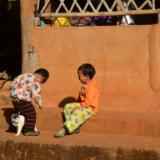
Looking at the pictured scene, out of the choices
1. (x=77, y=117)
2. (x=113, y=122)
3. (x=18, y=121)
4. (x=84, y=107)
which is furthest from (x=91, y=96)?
(x=18, y=121)

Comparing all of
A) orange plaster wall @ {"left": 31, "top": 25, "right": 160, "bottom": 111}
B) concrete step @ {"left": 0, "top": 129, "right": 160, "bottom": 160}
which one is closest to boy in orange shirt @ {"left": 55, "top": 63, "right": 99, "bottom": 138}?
concrete step @ {"left": 0, "top": 129, "right": 160, "bottom": 160}

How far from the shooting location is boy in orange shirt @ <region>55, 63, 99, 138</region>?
7.25 m

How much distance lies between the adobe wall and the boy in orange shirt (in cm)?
63

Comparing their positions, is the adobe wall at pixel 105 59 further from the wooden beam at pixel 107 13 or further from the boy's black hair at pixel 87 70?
the boy's black hair at pixel 87 70

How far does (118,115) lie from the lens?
24.6ft

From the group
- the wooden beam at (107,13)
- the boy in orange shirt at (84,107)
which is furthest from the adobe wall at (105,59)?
the boy in orange shirt at (84,107)

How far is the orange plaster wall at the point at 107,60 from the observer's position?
7.82 metres

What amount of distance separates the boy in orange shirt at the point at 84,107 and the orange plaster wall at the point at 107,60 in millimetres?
624

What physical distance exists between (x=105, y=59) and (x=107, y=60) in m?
0.03

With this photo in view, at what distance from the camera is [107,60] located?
7969 millimetres

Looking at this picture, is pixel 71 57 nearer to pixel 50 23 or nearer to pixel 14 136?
pixel 50 23

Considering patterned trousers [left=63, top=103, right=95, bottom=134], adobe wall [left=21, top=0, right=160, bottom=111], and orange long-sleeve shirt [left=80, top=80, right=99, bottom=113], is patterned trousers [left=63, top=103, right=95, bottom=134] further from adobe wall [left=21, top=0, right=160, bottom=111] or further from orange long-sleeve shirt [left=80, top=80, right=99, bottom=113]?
adobe wall [left=21, top=0, right=160, bottom=111]

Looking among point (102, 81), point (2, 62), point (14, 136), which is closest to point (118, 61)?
point (102, 81)

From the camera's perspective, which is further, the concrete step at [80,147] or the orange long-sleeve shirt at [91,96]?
the orange long-sleeve shirt at [91,96]
